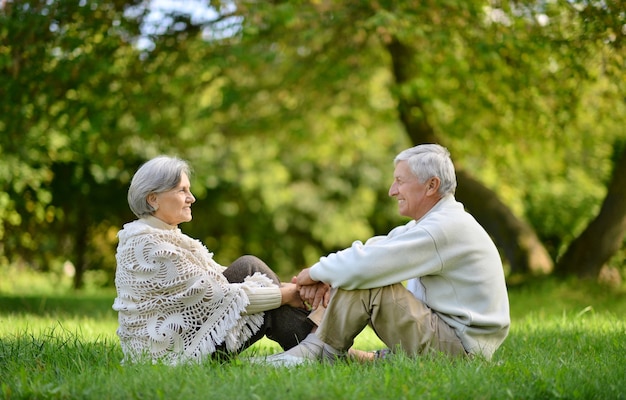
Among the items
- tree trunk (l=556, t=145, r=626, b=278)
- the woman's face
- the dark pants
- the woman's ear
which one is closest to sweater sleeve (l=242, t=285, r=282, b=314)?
the dark pants

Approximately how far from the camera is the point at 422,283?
413 cm

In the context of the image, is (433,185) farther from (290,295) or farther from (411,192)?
(290,295)

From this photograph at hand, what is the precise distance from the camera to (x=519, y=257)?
33.1 ft

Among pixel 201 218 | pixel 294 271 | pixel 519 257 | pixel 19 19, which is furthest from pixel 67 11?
pixel 294 271

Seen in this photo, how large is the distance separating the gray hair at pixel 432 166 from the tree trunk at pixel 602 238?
590 centimetres

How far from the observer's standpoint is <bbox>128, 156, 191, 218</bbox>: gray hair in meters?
4.04

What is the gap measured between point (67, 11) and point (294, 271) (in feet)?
30.2

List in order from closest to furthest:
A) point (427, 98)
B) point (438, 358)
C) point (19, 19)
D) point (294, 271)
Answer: point (438, 358)
point (19, 19)
point (427, 98)
point (294, 271)

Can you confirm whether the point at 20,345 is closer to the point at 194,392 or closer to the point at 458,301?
the point at 194,392

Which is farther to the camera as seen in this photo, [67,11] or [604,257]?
[604,257]

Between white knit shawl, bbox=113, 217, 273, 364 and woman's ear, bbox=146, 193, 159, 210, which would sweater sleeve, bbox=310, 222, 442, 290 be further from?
woman's ear, bbox=146, 193, 159, 210

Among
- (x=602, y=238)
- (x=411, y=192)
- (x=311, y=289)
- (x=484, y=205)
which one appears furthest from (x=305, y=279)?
(x=484, y=205)

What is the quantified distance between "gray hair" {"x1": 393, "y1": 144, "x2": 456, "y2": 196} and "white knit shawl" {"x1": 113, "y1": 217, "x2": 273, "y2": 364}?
1149 mm

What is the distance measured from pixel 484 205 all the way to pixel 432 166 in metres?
6.53
